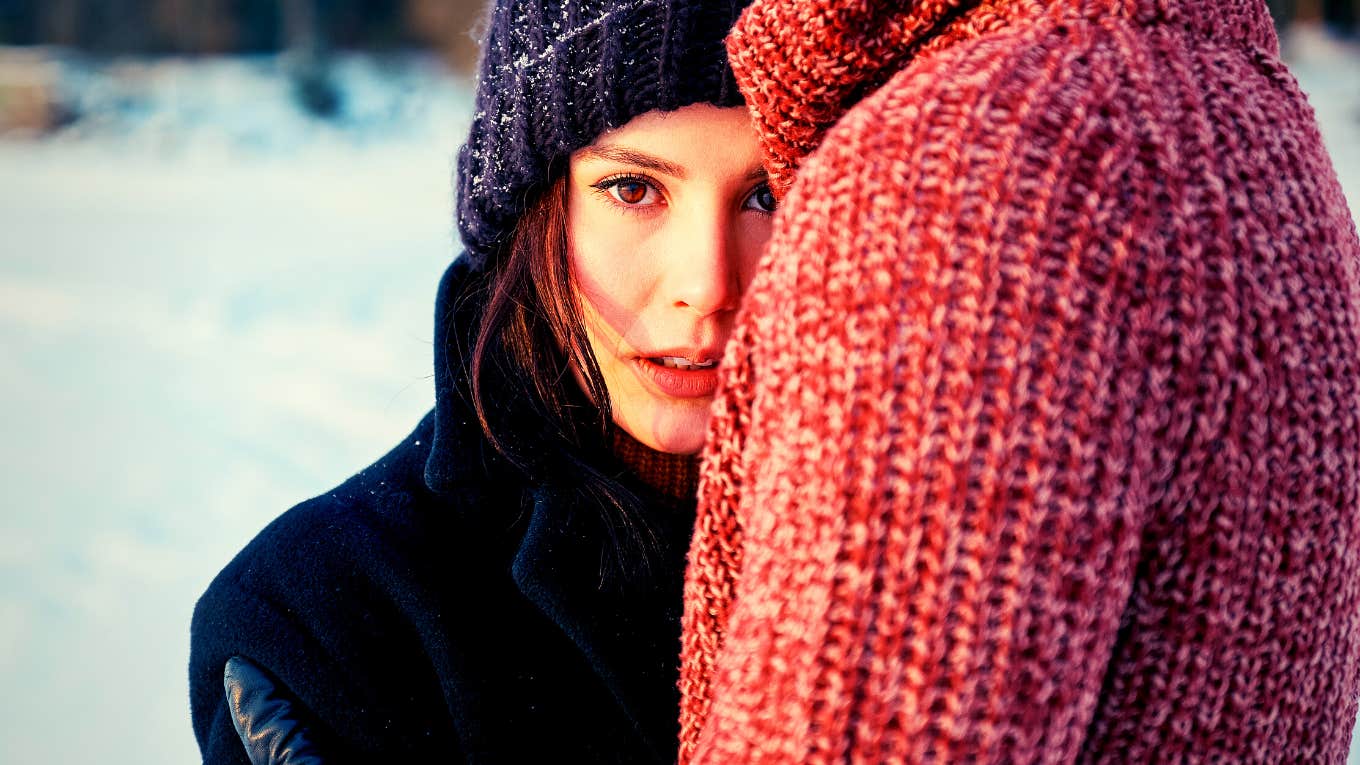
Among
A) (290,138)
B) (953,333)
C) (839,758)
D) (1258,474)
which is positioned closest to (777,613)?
(839,758)

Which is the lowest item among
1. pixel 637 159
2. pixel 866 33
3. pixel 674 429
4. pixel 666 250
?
pixel 674 429

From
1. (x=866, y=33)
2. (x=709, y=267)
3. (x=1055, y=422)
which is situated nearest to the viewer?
(x=1055, y=422)

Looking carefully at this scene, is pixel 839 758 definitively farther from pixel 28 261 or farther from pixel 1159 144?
pixel 28 261

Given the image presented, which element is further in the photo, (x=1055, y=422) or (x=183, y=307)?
(x=183, y=307)

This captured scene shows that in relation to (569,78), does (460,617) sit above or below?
below

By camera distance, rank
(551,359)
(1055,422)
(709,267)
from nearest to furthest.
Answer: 1. (1055,422)
2. (709,267)
3. (551,359)

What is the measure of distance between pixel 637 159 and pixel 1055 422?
750 millimetres

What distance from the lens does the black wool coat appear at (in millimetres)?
1356

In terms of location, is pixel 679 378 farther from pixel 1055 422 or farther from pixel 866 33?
pixel 1055 422

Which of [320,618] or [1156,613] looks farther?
[320,618]

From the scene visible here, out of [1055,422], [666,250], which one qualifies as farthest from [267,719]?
[1055,422]

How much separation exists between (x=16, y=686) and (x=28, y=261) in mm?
4401

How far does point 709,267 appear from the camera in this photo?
128 centimetres

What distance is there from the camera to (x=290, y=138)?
9.16 meters
